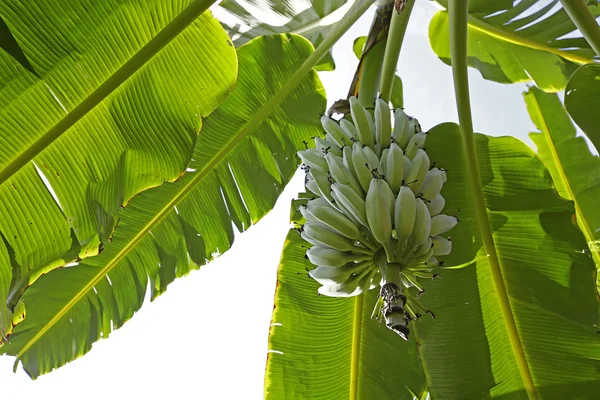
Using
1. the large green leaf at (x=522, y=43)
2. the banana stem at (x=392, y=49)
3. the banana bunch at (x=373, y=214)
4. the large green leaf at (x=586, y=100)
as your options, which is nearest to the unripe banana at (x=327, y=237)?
the banana bunch at (x=373, y=214)

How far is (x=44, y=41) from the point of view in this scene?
113cm

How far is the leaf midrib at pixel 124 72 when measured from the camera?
118 cm

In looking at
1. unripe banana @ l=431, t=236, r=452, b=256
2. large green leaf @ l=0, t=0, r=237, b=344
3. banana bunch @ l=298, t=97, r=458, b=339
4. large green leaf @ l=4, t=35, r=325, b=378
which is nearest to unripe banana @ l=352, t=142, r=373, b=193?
banana bunch @ l=298, t=97, r=458, b=339

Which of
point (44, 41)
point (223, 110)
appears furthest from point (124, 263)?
point (44, 41)

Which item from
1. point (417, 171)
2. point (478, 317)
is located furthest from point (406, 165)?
point (478, 317)

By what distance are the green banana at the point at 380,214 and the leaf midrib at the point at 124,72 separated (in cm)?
61

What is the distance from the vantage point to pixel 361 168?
1.22 m

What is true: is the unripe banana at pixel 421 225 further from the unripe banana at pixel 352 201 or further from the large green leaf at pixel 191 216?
the large green leaf at pixel 191 216

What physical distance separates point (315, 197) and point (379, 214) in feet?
1.52

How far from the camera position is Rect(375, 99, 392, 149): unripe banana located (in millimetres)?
1287

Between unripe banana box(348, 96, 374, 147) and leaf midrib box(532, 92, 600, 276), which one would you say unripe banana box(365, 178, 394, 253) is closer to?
unripe banana box(348, 96, 374, 147)

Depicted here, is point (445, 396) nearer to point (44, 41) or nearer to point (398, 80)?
point (398, 80)

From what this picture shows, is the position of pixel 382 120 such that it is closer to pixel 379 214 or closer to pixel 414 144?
pixel 414 144

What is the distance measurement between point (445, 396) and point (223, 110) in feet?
3.74
